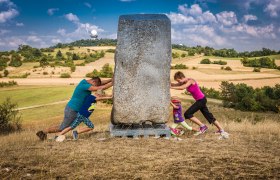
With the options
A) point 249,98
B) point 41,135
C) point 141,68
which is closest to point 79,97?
point 41,135

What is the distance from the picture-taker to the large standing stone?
8.50 m

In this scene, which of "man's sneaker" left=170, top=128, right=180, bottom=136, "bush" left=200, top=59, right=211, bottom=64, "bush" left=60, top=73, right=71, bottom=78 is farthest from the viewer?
"bush" left=200, top=59, right=211, bottom=64

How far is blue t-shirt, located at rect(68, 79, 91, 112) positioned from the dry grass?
3.18ft

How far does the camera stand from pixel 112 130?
875 centimetres

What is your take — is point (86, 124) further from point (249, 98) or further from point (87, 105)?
point (249, 98)

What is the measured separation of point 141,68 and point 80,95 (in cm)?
183

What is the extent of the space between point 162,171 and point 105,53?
87521 millimetres

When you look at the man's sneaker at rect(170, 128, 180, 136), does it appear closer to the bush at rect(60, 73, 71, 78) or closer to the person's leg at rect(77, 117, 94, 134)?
the person's leg at rect(77, 117, 94, 134)

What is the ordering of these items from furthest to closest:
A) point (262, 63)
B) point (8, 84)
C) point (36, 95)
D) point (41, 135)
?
point (262, 63) < point (8, 84) < point (36, 95) < point (41, 135)

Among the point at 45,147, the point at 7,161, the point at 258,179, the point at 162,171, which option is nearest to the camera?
the point at 258,179

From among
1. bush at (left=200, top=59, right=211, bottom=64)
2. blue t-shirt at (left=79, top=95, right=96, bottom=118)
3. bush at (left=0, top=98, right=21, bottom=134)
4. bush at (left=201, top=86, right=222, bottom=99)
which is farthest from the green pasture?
bush at (left=200, top=59, right=211, bottom=64)

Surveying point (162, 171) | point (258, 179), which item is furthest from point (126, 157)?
point (258, 179)

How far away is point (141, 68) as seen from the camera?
28.1ft

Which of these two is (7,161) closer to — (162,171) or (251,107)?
(162,171)
